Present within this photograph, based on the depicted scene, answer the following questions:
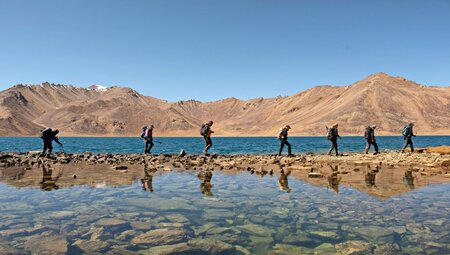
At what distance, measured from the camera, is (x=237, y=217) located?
8.21 metres

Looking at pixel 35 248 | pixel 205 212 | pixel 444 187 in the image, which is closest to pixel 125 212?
pixel 205 212

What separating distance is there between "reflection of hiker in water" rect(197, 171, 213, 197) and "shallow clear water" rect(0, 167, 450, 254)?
4 centimetres

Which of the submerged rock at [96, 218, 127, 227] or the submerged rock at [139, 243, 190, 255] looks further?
the submerged rock at [96, 218, 127, 227]

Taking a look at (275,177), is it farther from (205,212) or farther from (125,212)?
(125,212)

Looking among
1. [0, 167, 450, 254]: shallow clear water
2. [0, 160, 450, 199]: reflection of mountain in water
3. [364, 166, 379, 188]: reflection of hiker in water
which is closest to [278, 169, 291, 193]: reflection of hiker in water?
[0, 160, 450, 199]: reflection of mountain in water

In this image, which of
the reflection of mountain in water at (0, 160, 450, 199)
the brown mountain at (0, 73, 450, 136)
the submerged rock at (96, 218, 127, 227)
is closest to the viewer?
the submerged rock at (96, 218, 127, 227)

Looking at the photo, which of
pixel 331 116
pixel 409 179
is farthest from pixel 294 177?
pixel 331 116

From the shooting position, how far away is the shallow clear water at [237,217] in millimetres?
6352

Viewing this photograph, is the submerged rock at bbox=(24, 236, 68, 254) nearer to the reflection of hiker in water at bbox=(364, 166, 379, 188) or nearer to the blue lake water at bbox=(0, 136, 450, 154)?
the reflection of hiker in water at bbox=(364, 166, 379, 188)

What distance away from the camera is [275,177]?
50.4 feet

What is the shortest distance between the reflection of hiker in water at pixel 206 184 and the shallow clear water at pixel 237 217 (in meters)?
0.04

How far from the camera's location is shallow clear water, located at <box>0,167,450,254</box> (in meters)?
6.35

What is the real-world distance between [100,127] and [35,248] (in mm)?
185563

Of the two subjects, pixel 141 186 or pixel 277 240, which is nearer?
pixel 277 240
